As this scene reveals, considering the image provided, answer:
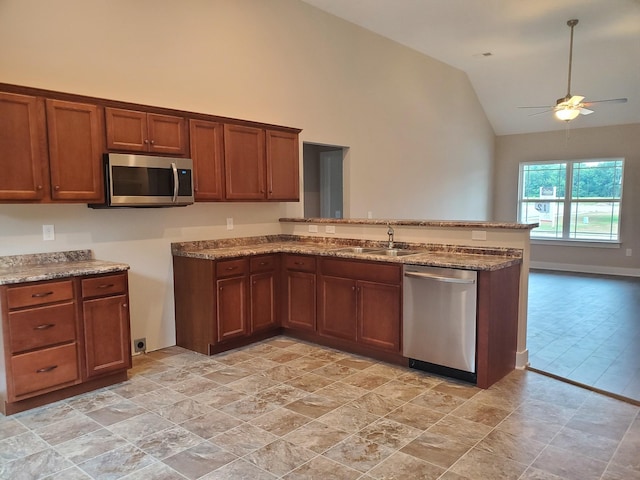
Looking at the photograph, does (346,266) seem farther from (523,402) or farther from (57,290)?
(57,290)

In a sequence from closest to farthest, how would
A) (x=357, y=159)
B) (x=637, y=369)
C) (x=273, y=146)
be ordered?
(x=637, y=369)
(x=273, y=146)
(x=357, y=159)

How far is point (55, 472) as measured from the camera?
7.45 feet

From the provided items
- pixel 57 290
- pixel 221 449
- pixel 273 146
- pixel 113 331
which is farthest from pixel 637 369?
pixel 57 290

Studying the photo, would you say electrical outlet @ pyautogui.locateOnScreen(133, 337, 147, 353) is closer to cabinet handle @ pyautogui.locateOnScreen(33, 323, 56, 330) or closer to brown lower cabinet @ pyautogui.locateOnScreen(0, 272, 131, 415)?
brown lower cabinet @ pyautogui.locateOnScreen(0, 272, 131, 415)

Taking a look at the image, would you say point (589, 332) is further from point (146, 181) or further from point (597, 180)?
point (597, 180)

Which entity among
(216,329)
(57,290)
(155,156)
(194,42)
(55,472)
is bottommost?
(55,472)

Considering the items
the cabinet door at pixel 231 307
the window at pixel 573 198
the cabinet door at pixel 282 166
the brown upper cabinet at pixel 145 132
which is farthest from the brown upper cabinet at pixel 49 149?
the window at pixel 573 198

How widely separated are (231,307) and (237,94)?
2161 mm

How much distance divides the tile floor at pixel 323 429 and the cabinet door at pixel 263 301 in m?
0.70

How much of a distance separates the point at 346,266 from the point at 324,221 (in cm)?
98

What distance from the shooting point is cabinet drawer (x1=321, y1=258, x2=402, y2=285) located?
3.67 m

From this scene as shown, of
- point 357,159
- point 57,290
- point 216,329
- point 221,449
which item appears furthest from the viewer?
point 357,159

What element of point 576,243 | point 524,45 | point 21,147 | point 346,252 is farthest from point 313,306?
point 576,243

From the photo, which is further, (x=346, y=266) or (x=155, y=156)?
(x=346, y=266)
